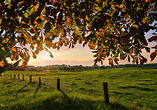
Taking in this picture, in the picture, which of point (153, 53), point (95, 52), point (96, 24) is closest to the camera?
point (96, 24)

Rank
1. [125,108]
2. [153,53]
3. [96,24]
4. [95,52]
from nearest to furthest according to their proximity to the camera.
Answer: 1. [96,24]
2. [153,53]
3. [95,52]
4. [125,108]

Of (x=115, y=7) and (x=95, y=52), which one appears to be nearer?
(x=95, y=52)

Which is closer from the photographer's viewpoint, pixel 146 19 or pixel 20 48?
pixel 20 48

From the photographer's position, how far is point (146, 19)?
4812 mm

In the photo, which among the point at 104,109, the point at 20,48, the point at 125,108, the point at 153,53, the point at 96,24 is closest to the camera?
the point at 96,24

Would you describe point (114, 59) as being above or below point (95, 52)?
below

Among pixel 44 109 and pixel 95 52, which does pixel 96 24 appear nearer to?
pixel 95 52

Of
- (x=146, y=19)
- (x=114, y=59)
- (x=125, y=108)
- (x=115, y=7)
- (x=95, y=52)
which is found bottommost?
(x=125, y=108)

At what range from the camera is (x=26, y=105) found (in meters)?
5.82

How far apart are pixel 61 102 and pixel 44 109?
3.47ft

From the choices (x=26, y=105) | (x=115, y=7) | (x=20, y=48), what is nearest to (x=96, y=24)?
(x=20, y=48)

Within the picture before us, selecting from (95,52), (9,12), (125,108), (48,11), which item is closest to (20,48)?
(9,12)

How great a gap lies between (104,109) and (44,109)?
2996mm

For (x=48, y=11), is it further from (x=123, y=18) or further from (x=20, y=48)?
(x=123, y=18)
